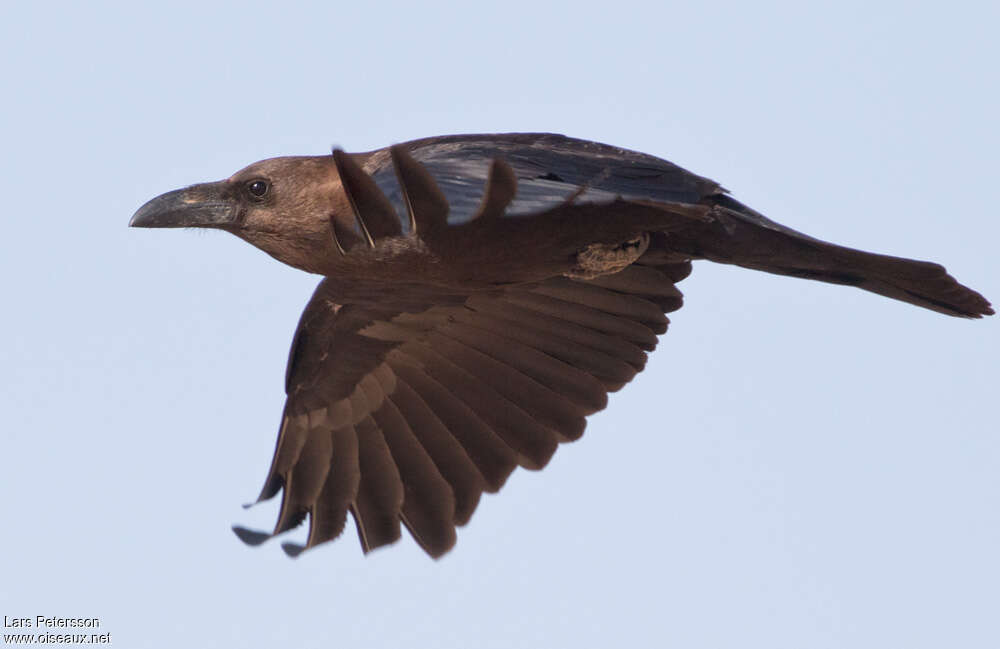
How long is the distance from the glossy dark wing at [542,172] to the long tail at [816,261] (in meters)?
0.25

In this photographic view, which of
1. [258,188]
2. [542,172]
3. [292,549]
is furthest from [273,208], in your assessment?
[292,549]

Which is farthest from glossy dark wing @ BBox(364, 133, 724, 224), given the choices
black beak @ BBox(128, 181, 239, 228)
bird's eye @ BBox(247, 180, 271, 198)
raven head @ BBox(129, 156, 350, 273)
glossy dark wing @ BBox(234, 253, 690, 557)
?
glossy dark wing @ BBox(234, 253, 690, 557)

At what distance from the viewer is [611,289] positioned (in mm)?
7129

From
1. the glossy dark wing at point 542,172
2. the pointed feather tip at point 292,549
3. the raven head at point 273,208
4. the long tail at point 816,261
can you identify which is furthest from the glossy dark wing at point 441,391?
the glossy dark wing at point 542,172

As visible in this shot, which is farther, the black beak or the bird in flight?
the black beak

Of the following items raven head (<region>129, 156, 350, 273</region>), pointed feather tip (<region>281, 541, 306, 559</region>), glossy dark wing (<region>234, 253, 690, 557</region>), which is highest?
raven head (<region>129, 156, 350, 273</region>)

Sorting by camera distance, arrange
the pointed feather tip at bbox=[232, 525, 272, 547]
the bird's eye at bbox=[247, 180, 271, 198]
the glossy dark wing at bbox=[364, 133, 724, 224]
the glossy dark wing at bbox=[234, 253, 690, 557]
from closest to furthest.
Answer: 1. the glossy dark wing at bbox=[364, 133, 724, 224]
2. the bird's eye at bbox=[247, 180, 271, 198]
3. the pointed feather tip at bbox=[232, 525, 272, 547]
4. the glossy dark wing at bbox=[234, 253, 690, 557]

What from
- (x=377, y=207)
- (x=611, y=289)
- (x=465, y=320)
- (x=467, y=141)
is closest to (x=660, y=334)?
(x=611, y=289)

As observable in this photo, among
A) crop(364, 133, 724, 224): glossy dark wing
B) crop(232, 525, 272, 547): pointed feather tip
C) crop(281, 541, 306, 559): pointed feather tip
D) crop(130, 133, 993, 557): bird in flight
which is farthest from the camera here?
crop(281, 541, 306, 559): pointed feather tip

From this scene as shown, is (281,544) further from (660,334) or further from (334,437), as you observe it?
(660,334)

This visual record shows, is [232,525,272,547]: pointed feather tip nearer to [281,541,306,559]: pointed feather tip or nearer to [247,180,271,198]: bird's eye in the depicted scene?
[281,541,306,559]: pointed feather tip

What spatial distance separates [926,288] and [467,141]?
1918 millimetres

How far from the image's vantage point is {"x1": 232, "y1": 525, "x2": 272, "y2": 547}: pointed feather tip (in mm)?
6547

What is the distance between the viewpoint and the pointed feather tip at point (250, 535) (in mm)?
6547
